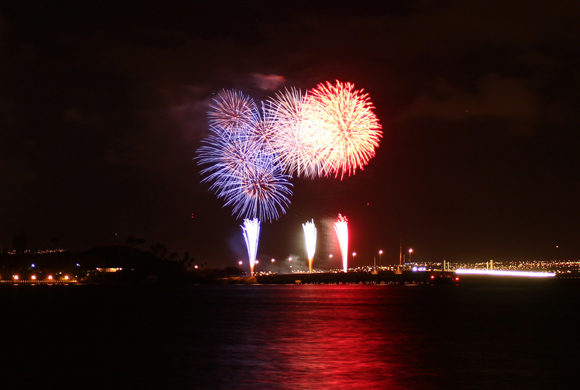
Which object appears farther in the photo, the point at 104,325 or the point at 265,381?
the point at 104,325

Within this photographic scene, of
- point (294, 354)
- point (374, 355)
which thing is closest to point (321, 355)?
point (294, 354)

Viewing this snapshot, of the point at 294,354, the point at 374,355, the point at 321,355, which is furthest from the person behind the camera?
the point at 294,354

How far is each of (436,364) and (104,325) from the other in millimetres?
35080

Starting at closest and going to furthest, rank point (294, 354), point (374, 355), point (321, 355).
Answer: point (321, 355), point (374, 355), point (294, 354)

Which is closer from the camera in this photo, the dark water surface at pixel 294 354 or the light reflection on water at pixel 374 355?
the light reflection on water at pixel 374 355

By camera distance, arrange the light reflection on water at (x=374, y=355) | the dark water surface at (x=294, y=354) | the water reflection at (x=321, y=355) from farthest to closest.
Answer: the dark water surface at (x=294, y=354)
the light reflection on water at (x=374, y=355)
the water reflection at (x=321, y=355)

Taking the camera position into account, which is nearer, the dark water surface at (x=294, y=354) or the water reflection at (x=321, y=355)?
the water reflection at (x=321, y=355)

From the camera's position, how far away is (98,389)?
85.5 ft

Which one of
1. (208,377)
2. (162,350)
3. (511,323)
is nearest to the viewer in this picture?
(208,377)

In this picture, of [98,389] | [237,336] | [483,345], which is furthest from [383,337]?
[98,389]

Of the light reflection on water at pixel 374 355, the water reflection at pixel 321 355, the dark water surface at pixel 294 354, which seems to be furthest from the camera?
the dark water surface at pixel 294 354

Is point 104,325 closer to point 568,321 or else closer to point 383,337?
point 383,337

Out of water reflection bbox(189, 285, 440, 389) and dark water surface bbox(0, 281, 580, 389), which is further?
dark water surface bbox(0, 281, 580, 389)

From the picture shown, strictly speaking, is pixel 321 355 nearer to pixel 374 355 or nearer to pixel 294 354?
pixel 294 354
